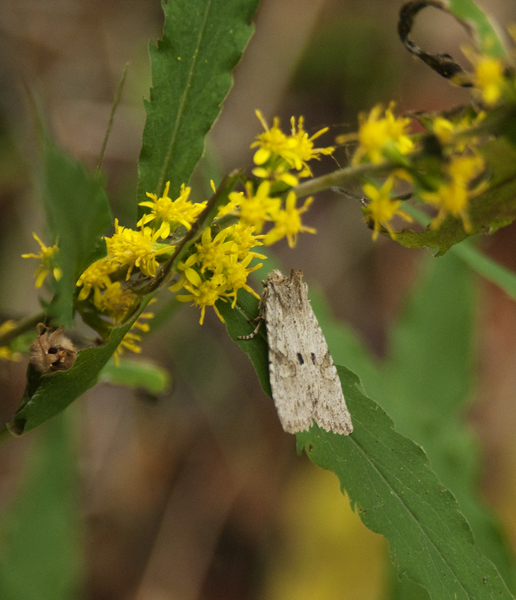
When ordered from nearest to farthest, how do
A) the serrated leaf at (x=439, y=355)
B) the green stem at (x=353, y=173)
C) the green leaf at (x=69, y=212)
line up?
the green leaf at (x=69, y=212) → the green stem at (x=353, y=173) → the serrated leaf at (x=439, y=355)

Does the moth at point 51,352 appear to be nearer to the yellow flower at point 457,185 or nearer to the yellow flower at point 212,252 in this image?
the yellow flower at point 212,252

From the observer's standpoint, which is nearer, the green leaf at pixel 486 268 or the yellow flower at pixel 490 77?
the yellow flower at pixel 490 77

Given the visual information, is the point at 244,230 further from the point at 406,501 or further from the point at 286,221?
the point at 406,501

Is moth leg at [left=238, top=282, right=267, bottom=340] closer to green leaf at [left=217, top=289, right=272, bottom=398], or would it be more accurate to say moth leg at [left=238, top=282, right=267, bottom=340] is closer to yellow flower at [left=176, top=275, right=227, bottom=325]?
green leaf at [left=217, top=289, right=272, bottom=398]

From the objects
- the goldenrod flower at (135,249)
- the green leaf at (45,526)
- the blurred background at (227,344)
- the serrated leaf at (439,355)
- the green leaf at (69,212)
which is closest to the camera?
the green leaf at (69,212)

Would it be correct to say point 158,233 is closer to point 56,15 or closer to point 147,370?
point 147,370

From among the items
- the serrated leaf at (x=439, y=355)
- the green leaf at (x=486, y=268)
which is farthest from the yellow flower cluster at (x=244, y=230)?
the serrated leaf at (x=439, y=355)
